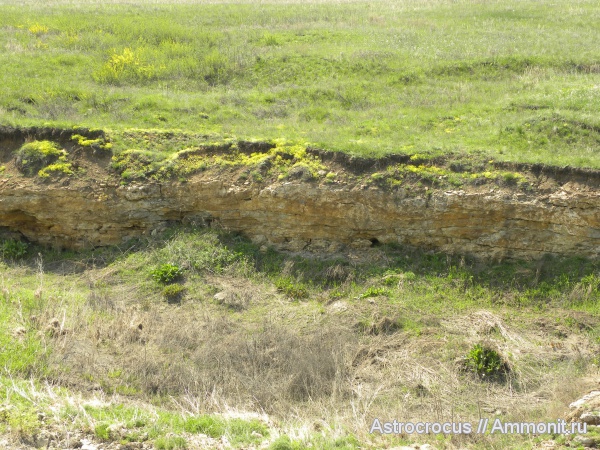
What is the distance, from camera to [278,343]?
880 centimetres

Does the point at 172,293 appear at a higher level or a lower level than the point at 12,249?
lower

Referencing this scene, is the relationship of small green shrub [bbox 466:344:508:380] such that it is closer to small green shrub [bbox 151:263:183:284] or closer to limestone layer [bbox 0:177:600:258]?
limestone layer [bbox 0:177:600:258]

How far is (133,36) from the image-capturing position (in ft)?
63.2

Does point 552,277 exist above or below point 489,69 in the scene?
below

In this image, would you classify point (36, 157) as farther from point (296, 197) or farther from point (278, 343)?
point (278, 343)

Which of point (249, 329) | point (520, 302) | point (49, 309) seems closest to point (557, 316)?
point (520, 302)

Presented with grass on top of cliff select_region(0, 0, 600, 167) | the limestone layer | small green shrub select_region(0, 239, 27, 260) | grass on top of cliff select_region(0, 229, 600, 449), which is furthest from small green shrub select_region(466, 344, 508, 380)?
small green shrub select_region(0, 239, 27, 260)

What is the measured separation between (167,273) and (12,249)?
3.86 metres

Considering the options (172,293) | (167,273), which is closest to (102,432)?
(172,293)

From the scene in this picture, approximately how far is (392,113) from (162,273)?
672 centimetres

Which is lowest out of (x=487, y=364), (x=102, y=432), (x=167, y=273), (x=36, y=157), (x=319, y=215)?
(x=487, y=364)

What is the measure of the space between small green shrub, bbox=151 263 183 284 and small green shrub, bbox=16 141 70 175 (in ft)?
11.3

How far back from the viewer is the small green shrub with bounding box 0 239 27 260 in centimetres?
1181

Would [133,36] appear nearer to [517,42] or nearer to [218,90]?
[218,90]
